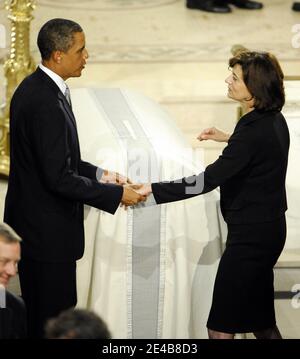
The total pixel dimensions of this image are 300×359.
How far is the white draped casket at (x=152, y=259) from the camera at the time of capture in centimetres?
476

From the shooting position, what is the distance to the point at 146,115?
17.7 feet

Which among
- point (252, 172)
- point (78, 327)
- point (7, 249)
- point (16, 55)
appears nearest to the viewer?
point (78, 327)

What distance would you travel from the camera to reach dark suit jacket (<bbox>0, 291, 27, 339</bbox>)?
12.5ft

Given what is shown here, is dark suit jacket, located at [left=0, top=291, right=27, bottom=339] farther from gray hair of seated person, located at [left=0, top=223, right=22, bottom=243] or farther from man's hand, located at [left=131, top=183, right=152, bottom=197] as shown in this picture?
man's hand, located at [left=131, top=183, right=152, bottom=197]

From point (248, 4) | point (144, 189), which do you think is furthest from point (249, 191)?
point (248, 4)

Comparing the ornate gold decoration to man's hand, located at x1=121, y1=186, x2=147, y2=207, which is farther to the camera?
the ornate gold decoration

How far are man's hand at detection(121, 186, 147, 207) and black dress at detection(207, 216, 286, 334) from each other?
0.38 metres

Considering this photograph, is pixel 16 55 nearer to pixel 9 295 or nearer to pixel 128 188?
pixel 128 188

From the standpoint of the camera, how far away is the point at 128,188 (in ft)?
14.7

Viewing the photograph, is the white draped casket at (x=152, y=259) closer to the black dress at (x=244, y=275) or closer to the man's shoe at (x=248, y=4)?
the black dress at (x=244, y=275)

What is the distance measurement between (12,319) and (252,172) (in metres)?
1.09

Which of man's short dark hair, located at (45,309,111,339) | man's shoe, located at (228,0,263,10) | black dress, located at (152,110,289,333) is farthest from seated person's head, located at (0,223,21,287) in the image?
man's shoe, located at (228,0,263,10)

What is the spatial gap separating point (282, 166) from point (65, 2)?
5671 mm

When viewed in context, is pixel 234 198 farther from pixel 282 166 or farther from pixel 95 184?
pixel 95 184
